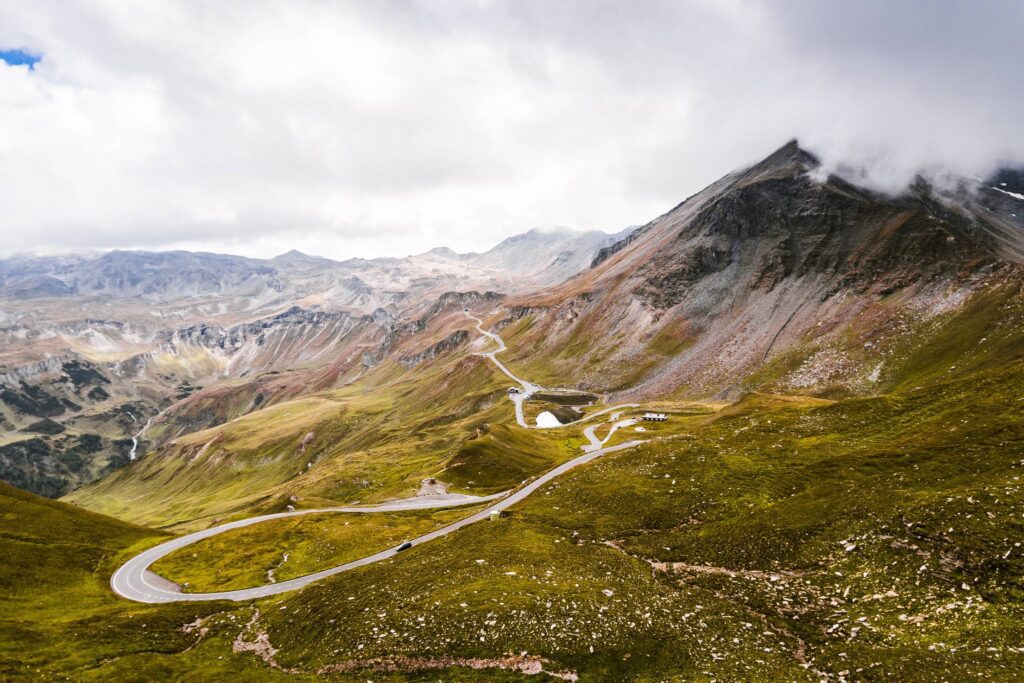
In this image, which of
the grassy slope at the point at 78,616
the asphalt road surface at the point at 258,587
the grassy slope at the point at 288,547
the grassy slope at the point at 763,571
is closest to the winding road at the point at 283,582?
the asphalt road surface at the point at 258,587

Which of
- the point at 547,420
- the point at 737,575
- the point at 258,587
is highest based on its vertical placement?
the point at 737,575

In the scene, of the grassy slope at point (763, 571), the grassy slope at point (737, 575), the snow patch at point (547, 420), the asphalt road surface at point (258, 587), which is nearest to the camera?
the grassy slope at point (763, 571)

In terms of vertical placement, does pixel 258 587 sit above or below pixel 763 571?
below

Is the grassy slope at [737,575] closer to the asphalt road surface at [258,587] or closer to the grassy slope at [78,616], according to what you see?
the grassy slope at [78,616]

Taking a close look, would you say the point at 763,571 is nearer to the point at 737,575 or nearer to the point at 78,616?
the point at 737,575

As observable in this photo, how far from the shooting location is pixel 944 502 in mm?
34156

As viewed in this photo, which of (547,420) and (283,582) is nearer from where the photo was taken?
(283,582)

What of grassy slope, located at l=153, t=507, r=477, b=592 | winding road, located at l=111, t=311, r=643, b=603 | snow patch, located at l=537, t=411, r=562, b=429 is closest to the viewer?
winding road, located at l=111, t=311, r=643, b=603

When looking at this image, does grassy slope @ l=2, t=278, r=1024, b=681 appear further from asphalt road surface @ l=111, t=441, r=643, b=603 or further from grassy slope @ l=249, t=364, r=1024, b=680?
asphalt road surface @ l=111, t=441, r=643, b=603

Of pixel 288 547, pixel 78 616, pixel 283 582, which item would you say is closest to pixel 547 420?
pixel 288 547

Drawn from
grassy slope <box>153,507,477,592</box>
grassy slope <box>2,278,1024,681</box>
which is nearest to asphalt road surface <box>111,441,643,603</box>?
grassy slope <box>153,507,477,592</box>

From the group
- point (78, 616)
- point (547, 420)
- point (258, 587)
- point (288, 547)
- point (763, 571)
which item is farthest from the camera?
point (547, 420)

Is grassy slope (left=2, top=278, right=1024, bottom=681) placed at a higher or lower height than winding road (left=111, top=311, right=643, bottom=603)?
higher

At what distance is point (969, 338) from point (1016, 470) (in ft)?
384
